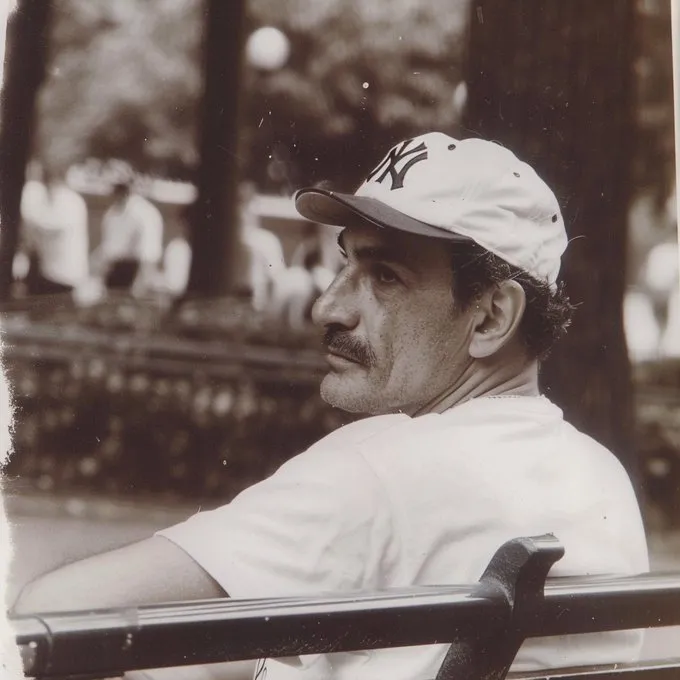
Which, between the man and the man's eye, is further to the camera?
the man's eye

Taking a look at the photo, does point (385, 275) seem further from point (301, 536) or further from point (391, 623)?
point (391, 623)

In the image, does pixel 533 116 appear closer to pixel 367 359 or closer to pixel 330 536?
pixel 367 359

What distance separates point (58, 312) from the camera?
5.00 feet

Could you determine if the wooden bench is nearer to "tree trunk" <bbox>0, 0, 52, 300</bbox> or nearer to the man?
the man

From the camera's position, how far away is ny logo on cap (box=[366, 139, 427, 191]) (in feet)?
5.54

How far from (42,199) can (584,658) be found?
1187 mm

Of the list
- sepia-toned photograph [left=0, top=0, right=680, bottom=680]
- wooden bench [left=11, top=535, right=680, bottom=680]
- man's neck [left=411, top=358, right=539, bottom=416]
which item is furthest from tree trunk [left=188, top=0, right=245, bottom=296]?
Answer: wooden bench [left=11, top=535, right=680, bottom=680]

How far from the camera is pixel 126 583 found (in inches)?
49.0

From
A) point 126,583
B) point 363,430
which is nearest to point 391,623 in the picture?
point 126,583

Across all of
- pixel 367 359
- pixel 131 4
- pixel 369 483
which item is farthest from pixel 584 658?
pixel 131 4

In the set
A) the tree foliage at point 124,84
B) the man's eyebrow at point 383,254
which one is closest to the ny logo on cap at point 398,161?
the man's eyebrow at point 383,254

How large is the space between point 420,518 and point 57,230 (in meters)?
0.77

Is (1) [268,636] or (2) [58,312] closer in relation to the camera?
(1) [268,636]

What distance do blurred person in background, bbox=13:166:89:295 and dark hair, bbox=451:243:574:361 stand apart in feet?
2.21
